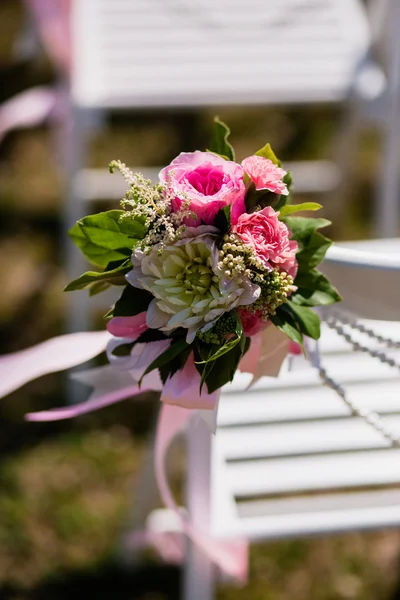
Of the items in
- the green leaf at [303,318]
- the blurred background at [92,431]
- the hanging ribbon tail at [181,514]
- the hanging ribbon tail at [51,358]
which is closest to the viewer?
the green leaf at [303,318]

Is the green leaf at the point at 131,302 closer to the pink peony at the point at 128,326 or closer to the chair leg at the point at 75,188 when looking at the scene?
the pink peony at the point at 128,326

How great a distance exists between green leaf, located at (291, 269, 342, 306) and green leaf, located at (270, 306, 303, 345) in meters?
0.02

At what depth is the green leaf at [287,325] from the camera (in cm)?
89

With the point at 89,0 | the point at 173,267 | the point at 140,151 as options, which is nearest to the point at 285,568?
the point at 173,267

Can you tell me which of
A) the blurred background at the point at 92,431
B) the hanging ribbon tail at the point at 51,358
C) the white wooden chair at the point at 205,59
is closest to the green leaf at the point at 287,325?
the hanging ribbon tail at the point at 51,358

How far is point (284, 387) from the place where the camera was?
1345mm

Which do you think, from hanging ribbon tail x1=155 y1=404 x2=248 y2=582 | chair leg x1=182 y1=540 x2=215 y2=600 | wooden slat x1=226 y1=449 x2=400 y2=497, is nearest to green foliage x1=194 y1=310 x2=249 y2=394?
hanging ribbon tail x1=155 y1=404 x2=248 y2=582

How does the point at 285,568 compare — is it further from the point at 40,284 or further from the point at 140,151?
the point at 140,151

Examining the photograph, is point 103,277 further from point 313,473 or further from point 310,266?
point 313,473

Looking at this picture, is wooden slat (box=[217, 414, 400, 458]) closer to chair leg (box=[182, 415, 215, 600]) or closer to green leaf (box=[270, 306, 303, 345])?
chair leg (box=[182, 415, 215, 600])

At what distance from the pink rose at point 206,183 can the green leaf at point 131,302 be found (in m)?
0.10

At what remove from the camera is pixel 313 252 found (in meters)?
0.92

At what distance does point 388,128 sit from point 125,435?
1129 millimetres

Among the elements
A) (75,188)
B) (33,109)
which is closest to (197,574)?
(75,188)
